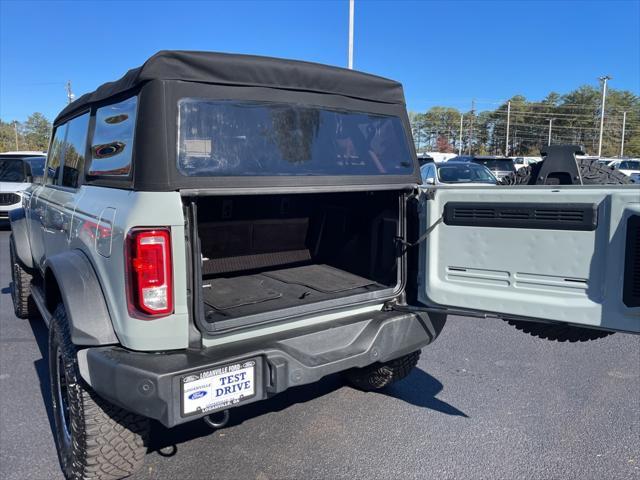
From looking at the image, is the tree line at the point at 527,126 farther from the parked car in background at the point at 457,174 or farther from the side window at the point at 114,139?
the side window at the point at 114,139

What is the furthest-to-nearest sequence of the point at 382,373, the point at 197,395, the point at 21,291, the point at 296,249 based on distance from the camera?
the point at 21,291, the point at 296,249, the point at 382,373, the point at 197,395

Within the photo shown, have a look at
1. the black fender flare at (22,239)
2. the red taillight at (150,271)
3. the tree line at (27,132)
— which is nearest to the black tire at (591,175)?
the red taillight at (150,271)

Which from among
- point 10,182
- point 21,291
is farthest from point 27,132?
point 21,291

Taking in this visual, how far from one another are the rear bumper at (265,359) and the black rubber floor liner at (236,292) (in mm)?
574

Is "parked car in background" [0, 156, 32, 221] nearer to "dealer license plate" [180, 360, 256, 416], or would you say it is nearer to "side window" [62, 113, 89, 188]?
"side window" [62, 113, 89, 188]

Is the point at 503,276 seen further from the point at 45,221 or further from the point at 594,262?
the point at 45,221

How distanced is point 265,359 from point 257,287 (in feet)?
3.91

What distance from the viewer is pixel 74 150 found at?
3.65 meters

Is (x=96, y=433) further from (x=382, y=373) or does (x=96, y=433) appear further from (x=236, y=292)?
(x=382, y=373)

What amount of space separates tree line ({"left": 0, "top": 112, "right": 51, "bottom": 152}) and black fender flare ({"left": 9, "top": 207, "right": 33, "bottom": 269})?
72573mm

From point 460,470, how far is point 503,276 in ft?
3.61

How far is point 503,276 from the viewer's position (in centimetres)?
271

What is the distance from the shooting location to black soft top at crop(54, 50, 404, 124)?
243cm

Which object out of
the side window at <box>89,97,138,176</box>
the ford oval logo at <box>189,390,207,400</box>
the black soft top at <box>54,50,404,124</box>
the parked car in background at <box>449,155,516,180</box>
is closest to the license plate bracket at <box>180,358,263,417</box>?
the ford oval logo at <box>189,390,207,400</box>
